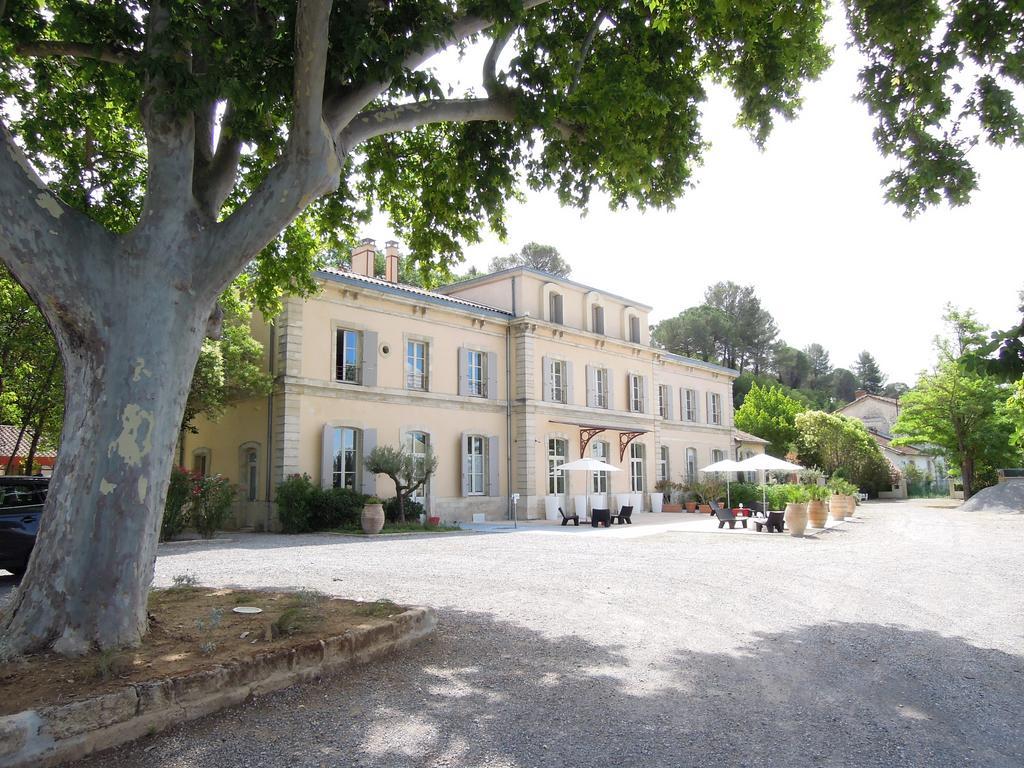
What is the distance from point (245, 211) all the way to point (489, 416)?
54.7 ft

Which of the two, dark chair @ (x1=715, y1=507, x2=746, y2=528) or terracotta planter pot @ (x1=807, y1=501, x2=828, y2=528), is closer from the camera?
terracotta planter pot @ (x1=807, y1=501, x2=828, y2=528)

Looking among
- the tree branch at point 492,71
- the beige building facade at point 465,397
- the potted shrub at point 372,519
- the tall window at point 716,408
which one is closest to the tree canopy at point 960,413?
the tall window at point 716,408

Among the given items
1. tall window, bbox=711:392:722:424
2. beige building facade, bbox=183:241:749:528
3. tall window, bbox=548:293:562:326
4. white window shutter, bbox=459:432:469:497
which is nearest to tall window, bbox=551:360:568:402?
beige building facade, bbox=183:241:749:528

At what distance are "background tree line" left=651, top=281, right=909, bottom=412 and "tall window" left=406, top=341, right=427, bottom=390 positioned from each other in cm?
3276

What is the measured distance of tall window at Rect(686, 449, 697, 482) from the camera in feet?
95.5

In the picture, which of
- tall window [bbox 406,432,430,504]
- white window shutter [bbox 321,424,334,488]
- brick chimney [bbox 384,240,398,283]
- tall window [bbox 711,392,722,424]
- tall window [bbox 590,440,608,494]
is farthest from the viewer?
tall window [bbox 711,392,722,424]

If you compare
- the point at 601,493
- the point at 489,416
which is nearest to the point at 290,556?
the point at 489,416

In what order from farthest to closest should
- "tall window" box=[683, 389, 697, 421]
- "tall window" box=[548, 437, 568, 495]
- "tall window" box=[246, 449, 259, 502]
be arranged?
"tall window" box=[683, 389, 697, 421], "tall window" box=[548, 437, 568, 495], "tall window" box=[246, 449, 259, 502]

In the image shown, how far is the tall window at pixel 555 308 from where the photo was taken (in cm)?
2367

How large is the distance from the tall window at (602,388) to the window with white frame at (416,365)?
291 inches

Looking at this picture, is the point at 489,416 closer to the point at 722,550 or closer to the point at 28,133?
the point at 722,550

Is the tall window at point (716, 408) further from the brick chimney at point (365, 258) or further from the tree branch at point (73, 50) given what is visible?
the tree branch at point (73, 50)

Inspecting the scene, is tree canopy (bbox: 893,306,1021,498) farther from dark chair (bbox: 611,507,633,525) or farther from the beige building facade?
dark chair (bbox: 611,507,633,525)

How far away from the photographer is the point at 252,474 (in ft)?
57.5
